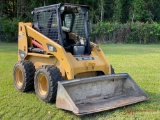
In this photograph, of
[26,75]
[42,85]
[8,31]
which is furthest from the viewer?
[8,31]

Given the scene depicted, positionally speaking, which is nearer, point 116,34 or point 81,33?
point 81,33

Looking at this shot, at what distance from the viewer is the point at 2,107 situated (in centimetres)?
505

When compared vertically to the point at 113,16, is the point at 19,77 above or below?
below

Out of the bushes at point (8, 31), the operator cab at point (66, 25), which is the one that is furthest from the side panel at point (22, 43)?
the bushes at point (8, 31)

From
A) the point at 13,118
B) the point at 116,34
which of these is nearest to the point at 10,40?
the point at 116,34

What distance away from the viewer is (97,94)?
17.6 ft

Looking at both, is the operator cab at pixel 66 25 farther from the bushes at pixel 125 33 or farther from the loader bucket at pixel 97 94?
the bushes at pixel 125 33

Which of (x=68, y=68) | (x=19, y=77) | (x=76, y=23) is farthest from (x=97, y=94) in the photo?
(x=19, y=77)

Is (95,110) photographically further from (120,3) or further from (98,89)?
(120,3)

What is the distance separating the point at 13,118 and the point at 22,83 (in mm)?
1646

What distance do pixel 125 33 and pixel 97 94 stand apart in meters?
21.5

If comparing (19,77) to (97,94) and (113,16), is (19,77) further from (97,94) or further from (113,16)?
(113,16)

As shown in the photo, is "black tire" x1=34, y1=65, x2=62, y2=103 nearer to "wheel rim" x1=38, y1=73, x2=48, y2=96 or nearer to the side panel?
"wheel rim" x1=38, y1=73, x2=48, y2=96

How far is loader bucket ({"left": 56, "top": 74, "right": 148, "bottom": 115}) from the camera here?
467 centimetres
